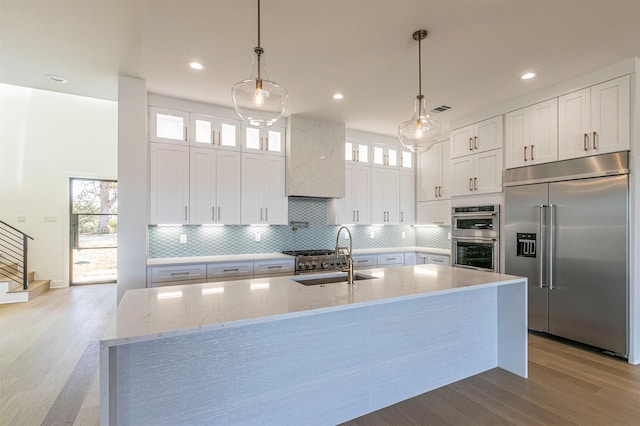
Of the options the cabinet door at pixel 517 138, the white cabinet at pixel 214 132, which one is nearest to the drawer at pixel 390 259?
the cabinet door at pixel 517 138

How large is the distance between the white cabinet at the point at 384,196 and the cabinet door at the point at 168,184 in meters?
2.99

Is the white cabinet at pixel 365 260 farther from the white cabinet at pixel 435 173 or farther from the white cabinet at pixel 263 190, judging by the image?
the white cabinet at pixel 435 173

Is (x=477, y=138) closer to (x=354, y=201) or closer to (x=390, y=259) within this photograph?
(x=354, y=201)

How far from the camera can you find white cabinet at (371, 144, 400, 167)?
5.45 metres

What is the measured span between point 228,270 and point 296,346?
2.23 meters

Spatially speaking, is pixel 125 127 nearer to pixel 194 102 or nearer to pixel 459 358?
pixel 194 102

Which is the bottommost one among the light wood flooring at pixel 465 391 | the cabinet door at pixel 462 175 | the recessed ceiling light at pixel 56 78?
the light wood flooring at pixel 465 391

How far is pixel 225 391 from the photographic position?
66.7 inches

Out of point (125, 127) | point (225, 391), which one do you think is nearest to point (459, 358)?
point (225, 391)

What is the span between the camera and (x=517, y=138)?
3908 mm

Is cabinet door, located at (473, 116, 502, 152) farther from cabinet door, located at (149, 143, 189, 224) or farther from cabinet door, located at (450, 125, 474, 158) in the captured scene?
cabinet door, located at (149, 143, 189, 224)

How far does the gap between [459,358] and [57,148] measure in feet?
25.7

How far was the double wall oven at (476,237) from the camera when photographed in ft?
13.6

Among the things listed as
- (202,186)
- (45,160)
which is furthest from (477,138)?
(45,160)
